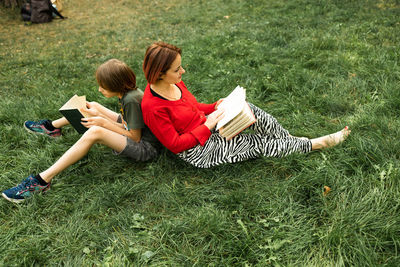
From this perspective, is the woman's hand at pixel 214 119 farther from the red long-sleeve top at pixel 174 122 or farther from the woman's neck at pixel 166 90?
the woman's neck at pixel 166 90

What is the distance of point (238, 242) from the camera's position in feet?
6.13

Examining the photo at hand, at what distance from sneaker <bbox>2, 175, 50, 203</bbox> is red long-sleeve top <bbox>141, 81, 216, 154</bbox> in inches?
42.8

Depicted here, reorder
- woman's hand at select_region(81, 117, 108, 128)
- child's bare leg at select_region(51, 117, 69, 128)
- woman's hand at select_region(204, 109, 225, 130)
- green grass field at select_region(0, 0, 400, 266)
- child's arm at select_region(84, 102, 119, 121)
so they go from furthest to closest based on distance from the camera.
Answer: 1. child's bare leg at select_region(51, 117, 69, 128)
2. child's arm at select_region(84, 102, 119, 121)
3. woman's hand at select_region(81, 117, 108, 128)
4. woman's hand at select_region(204, 109, 225, 130)
5. green grass field at select_region(0, 0, 400, 266)

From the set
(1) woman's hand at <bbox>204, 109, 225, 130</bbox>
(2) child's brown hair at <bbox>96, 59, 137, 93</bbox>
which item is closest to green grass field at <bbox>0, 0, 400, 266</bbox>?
(1) woman's hand at <bbox>204, 109, 225, 130</bbox>

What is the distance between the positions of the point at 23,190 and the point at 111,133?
86 centimetres

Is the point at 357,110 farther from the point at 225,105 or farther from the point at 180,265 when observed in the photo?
the point at 180,265

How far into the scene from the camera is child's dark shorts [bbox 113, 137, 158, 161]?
2.54 m

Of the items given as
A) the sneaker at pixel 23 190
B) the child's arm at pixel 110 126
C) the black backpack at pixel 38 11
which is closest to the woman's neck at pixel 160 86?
the child's arm at pixel 110 126

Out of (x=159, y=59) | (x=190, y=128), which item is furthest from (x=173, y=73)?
(x=190, y=128)

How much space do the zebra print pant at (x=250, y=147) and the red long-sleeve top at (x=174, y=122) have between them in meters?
0.13

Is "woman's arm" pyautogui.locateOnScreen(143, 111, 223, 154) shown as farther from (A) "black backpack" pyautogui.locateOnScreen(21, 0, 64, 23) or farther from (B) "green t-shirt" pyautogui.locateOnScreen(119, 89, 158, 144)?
(A) "black backpack" pyautogui.locateOnScreen(21, 0, 64, 23)

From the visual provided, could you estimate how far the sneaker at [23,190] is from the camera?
2.28m

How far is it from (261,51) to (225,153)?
296 centimetres

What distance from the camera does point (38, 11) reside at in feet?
26.0
